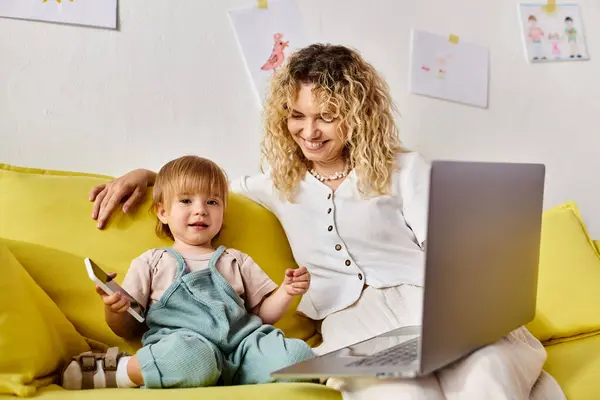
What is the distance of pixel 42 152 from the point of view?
181 centimetres

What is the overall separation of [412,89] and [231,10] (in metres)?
0.58

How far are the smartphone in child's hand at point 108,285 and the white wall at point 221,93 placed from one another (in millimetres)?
632

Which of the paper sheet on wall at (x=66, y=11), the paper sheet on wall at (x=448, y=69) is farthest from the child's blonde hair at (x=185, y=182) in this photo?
the paper sheet on wall at (x=448, y=69)

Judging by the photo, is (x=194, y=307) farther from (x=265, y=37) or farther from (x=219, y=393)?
(x=265, y=37)

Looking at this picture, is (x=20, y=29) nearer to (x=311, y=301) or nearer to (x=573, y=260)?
(x=311, y=301)

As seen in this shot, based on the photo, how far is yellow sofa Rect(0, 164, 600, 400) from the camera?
1.17 meters

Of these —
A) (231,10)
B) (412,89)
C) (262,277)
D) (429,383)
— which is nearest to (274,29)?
(231,10)

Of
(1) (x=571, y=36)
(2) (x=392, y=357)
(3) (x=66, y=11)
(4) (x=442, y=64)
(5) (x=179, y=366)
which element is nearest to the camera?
(2) (x=392, y=357)

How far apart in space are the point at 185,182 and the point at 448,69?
3.37ft

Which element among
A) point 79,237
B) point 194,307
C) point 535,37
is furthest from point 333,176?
point 535,37

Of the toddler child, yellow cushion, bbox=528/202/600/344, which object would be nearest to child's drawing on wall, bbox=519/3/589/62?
yellow cushion, bbox=528/202/600/344

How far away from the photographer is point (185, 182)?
146cm

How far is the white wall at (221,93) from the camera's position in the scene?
5.95ft

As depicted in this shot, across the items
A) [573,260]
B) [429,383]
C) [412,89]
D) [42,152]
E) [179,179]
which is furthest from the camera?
[412,89]
